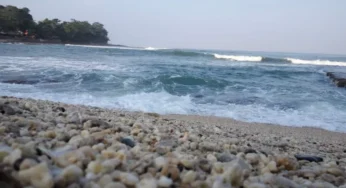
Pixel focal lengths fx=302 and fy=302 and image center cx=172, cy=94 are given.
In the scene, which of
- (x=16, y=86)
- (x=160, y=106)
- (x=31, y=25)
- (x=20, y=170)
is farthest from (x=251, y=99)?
(x=31, y=25)

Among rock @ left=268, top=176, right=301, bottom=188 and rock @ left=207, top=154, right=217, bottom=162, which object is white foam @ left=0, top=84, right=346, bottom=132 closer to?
rock @ left=207, top=154, right=217, bottom=162

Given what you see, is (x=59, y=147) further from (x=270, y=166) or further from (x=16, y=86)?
(x=16, y=86)

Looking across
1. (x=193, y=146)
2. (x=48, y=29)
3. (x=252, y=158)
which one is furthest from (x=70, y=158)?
(x=48, y=29)

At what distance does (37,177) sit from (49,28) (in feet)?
249

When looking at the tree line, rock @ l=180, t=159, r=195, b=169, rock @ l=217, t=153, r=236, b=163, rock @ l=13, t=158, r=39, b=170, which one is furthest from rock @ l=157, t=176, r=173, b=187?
the tree line

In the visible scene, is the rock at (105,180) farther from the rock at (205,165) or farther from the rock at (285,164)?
the rock at (285,164)

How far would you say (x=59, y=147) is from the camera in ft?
5.17

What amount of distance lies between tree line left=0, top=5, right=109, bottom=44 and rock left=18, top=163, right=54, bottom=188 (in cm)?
6945

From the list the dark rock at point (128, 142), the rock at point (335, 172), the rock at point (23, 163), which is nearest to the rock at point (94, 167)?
the rock at point (23, 163)

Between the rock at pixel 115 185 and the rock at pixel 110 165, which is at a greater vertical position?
the rock at pixel 115 185

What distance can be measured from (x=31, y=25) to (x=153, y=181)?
236 feet

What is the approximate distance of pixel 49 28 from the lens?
69.8m

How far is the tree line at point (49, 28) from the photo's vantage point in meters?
62.1

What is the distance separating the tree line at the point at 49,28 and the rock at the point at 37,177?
228 ft
